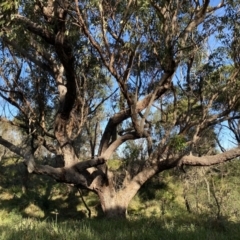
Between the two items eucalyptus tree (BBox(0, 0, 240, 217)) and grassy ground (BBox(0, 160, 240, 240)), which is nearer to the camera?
eucalyptus tree (BBox(0, 0, 240, 217))

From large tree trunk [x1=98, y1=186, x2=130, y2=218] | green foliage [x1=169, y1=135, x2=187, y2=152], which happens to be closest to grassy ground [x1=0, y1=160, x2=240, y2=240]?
large tree trunk [x1=98, y1=186, x2=130, y2=218]

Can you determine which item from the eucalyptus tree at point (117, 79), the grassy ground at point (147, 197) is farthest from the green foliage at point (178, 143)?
the grassy ground at point (147, 197)

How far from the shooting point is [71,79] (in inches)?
471

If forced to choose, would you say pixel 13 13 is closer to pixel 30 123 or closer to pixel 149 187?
pixel 30 123

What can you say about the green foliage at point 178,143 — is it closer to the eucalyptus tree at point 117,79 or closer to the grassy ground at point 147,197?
the eucalyptus tree at point 117,79

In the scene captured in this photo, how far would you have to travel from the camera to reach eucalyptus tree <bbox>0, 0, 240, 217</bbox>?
10289 millimetres

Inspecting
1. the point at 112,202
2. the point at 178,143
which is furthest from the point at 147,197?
the point at 178,143

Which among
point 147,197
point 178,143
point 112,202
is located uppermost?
point 178,143

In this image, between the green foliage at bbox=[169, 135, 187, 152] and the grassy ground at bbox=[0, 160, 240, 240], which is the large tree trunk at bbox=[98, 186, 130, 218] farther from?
the green foliage at bbox=[169, 135, 187, 152]

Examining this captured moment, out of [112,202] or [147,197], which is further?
[147,197]

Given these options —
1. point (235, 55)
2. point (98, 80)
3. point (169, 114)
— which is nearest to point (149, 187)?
point (169, 114)

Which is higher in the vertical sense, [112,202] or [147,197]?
[147,197]

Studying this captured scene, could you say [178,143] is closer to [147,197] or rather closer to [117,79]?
[117,79]

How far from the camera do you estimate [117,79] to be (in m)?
11.1
